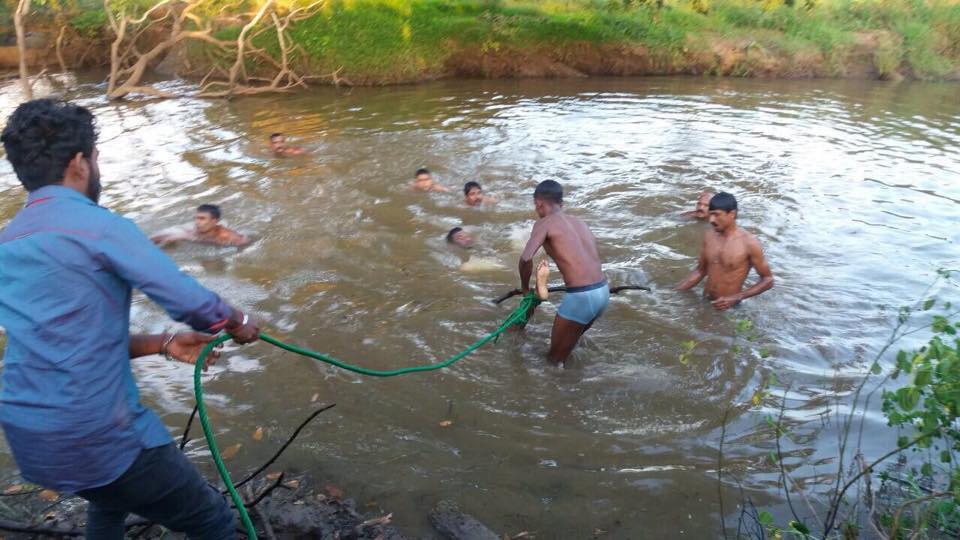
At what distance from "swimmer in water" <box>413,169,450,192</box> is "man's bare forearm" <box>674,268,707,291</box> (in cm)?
392

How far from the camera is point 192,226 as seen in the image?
789cm

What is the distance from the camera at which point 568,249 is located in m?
5.07

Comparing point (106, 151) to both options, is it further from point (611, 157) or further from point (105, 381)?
point (105, 381)

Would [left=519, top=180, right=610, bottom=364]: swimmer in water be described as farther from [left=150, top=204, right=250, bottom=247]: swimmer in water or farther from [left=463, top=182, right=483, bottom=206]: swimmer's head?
[left=150, top=204, right=250, bottom=247]: swimmer in water

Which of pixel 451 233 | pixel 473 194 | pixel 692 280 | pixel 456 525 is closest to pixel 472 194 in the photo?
pixel 473 194

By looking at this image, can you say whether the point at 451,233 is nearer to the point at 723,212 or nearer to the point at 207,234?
the point at 207,234

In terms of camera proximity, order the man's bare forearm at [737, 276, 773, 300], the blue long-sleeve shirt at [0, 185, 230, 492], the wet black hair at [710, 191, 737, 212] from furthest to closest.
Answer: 1. the wet black hair at [710, 191, 737, 212]
2. the man's bare forearm at [737, 276, 773, 300]
3. the blue long-sleeve shirt at [0, 185, 230, 492]

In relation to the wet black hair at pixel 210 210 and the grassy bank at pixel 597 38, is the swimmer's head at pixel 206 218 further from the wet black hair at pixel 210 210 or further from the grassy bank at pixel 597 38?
the grassy bank at pixel 597 38

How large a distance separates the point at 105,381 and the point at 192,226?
6.16 meters

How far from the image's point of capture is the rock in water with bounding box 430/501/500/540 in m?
3.40

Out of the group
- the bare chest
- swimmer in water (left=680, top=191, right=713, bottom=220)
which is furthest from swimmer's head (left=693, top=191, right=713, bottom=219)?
the bare chest

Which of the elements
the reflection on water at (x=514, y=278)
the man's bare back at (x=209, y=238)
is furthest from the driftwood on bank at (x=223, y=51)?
the man's bare back at (x=209, y=238)

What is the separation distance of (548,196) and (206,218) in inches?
163

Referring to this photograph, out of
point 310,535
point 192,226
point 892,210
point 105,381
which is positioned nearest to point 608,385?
point 310,535
